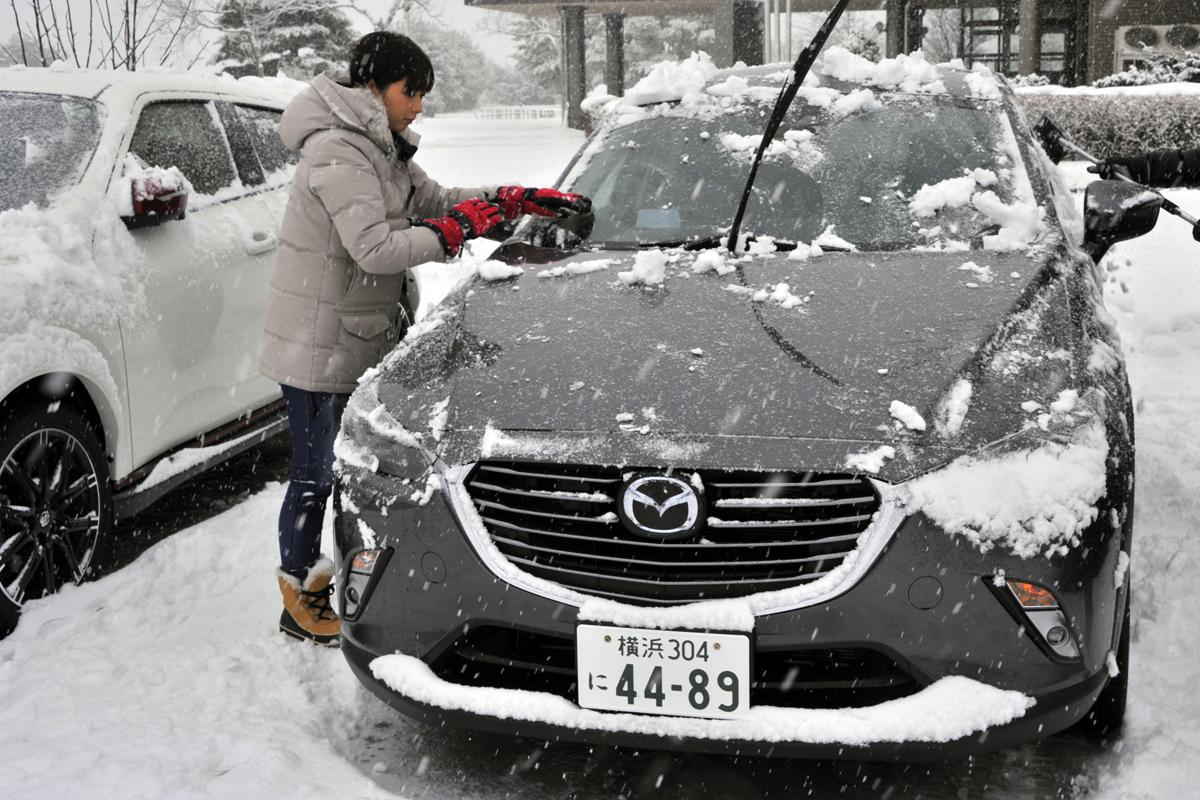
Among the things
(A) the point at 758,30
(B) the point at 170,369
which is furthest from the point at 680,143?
(A) the point at 758,30

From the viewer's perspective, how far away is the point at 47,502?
3.74 metres

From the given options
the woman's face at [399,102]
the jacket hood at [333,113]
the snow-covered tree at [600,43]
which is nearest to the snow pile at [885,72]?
the woman's face at [399,102]

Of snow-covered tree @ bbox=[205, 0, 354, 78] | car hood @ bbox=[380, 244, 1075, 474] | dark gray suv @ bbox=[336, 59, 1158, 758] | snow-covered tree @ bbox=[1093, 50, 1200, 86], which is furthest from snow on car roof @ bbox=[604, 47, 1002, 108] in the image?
snow-covered tree @ bbox=[205, 0, 354, 78]

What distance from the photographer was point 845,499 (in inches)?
95.4

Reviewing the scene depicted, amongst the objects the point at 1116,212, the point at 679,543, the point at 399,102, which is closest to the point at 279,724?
the point at 679,543

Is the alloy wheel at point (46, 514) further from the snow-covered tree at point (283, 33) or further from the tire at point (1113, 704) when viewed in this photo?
the snow-covered tree at point (283, 33)

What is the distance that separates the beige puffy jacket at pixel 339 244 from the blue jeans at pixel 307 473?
0.31 feet

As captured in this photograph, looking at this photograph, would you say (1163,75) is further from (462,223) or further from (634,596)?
(634,596)

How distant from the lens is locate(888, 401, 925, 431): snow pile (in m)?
2.47

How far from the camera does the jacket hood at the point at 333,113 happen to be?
130 inches

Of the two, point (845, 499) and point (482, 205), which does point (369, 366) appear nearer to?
point (482, 205)

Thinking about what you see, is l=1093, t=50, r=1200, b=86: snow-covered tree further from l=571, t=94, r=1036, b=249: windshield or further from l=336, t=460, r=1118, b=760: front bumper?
l=336, t=460, r=1118, b=760: front bumper

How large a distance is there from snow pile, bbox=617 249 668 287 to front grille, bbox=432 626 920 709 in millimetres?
1071

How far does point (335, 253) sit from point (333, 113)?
0.39 metres
